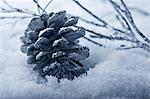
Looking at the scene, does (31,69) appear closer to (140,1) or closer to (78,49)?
(78,49)

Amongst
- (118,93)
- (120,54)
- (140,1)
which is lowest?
(118,93)

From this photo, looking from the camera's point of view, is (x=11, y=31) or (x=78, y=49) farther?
(x=11, y=31)

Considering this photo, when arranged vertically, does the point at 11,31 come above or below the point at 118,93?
above

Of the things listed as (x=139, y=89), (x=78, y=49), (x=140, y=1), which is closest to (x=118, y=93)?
(x=139, y=89)
